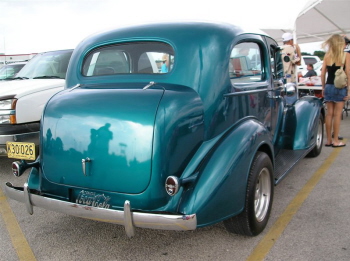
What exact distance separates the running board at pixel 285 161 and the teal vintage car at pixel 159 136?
0.15 m

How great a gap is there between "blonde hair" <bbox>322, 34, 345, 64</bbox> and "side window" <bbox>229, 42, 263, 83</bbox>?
2.42 metres

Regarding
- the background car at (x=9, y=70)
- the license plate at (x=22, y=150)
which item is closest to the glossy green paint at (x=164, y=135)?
the license plate at (x=22, y=150)

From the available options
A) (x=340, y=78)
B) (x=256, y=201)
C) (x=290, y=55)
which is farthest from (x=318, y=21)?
(x=256, y=201)

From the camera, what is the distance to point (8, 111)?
4590mm

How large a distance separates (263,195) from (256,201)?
0.14 metres

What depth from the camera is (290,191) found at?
414 centimetres

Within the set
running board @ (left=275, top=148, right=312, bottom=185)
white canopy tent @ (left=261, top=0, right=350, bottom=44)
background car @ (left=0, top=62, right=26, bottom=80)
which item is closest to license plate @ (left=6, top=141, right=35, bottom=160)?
running board @ (left=275, top=148, right=312, bottom=185)

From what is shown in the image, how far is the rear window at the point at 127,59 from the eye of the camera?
3.21 meters

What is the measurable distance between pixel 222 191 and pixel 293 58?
18.5 feet

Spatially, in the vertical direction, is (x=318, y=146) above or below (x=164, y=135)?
below

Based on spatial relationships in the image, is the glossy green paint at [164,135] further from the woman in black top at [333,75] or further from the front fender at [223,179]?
the woman in black top at [333,75]

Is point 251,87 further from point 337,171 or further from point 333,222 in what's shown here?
point 337,171

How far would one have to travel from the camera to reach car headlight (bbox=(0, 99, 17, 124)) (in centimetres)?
459

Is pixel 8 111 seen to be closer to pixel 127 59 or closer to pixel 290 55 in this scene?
pixel 127 59
